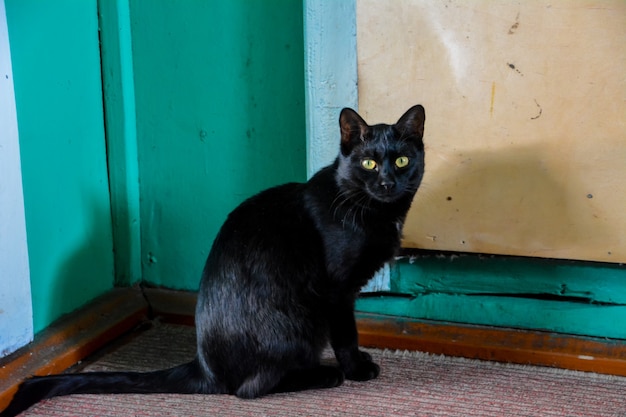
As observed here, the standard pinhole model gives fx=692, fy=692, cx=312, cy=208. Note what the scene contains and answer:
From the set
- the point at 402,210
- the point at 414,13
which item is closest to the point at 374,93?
the point at 414,13

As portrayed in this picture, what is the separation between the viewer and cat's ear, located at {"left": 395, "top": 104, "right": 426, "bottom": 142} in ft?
4.53

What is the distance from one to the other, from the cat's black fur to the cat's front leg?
0.01m

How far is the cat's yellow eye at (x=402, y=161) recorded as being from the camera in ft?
4.58

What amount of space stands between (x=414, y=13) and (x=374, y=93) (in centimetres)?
19

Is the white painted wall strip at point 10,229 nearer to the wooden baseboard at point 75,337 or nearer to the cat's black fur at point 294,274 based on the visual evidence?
the wooden baseboard at point 75,337

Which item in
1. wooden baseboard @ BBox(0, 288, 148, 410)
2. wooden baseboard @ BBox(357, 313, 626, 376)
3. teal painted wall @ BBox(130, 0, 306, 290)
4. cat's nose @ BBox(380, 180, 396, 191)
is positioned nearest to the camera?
cat's nose @ BBox(380, 180, 396, 191)

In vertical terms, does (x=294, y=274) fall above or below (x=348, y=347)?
above

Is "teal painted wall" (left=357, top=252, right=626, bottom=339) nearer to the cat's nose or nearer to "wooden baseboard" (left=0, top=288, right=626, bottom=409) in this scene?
"wooden baseboard" (left=0, top=288, right=626, bottom=409)

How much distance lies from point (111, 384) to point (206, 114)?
2.38 ft

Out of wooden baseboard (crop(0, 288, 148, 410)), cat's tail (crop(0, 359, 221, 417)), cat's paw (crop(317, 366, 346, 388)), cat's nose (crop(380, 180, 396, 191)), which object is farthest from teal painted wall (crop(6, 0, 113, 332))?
cat's nose (crop(380, 180, 396, 191))

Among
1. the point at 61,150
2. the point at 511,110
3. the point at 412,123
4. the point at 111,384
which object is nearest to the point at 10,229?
the point at 61,150

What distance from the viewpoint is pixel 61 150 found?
5.40 ft

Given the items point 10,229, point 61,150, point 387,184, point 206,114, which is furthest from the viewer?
point 206,114

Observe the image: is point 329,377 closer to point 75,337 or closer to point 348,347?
Result: point 348,347
